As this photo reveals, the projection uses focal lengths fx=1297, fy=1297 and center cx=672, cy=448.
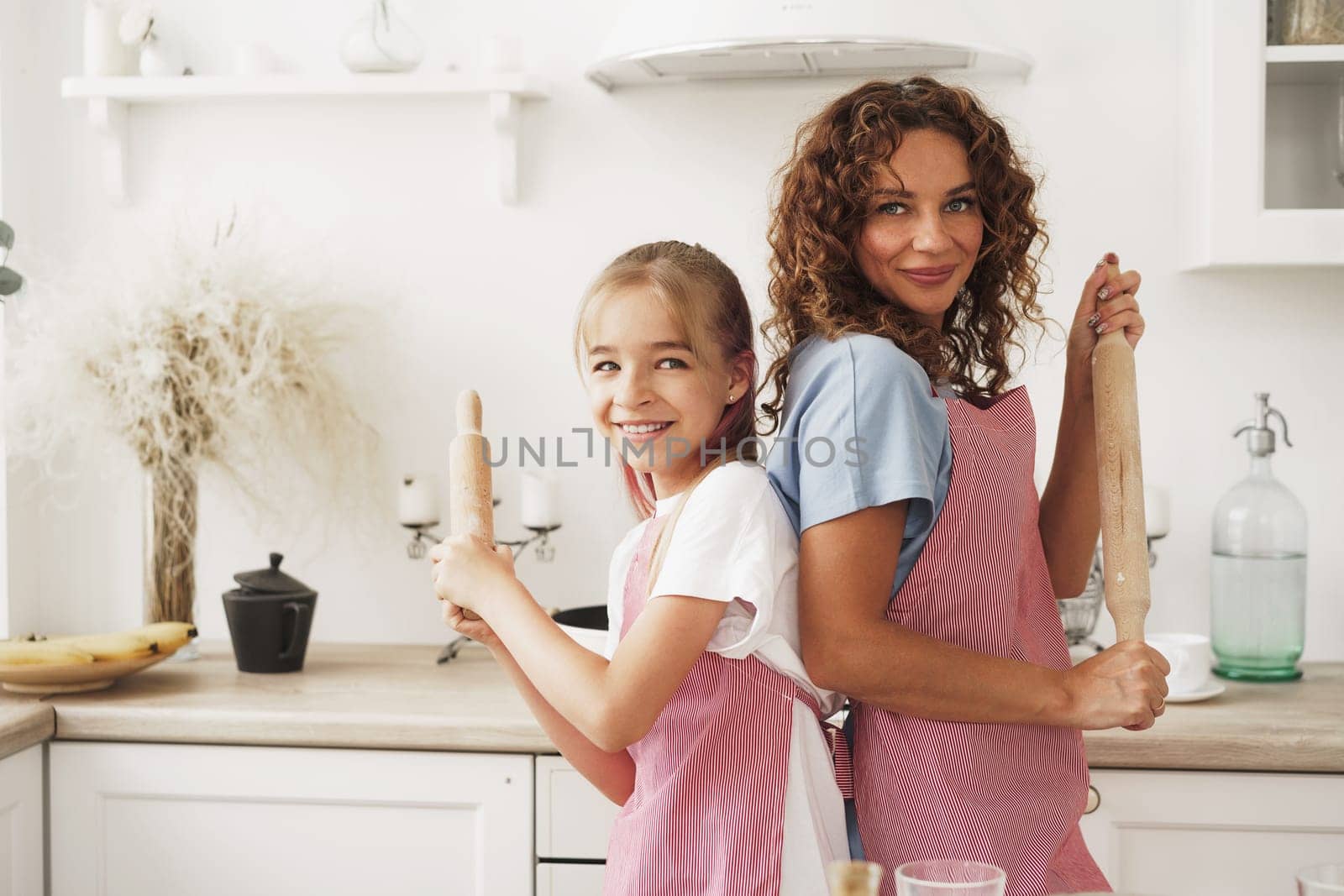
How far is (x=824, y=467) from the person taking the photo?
3.38 ft

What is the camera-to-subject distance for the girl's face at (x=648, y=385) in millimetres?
1081

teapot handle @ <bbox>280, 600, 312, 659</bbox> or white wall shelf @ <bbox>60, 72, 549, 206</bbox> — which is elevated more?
white wall shelf @ <bbox>60, 72, 549, 206</bbox>

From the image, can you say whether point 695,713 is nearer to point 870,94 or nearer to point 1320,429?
point 870,94

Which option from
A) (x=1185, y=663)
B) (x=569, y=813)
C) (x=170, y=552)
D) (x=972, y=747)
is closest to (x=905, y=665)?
(x=972, y=747)

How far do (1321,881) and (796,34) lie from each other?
124 centimetres

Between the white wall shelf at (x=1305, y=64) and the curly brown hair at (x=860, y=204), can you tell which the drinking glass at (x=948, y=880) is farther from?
the white wall shelf at (x=1305, y=64)

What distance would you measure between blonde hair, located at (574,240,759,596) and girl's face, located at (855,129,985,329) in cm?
13

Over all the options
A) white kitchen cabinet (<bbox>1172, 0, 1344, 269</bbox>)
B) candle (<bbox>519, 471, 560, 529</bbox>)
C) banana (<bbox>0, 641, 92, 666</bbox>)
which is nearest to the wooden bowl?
banana (<bbox>0, 641, 92, 666</bbox>)

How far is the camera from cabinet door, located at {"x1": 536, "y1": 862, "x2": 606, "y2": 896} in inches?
63.5

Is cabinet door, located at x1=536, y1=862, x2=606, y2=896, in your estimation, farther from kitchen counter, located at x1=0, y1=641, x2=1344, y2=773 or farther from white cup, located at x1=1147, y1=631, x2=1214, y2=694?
white cup, located at x1=1147, y1=631, x2=1214, y2=694

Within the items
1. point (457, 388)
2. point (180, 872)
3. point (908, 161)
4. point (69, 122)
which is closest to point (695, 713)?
point (908, 161)

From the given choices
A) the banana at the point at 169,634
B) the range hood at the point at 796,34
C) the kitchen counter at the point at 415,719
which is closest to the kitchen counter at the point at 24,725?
the kitchen counter at the point at 415,719

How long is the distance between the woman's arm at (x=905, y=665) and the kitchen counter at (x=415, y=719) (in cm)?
53

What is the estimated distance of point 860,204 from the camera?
1129 mm
